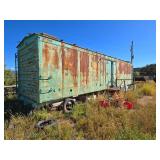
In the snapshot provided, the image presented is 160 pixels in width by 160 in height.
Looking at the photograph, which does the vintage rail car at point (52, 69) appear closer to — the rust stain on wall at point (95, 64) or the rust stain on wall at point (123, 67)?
the rust stain on wall at point (95, 64)

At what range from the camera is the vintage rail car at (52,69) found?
5781 mm

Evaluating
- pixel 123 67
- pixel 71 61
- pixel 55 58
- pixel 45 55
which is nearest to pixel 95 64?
pixel 71 61

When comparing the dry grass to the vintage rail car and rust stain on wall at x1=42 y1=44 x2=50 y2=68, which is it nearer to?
the vintage rail car

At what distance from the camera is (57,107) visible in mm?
7043

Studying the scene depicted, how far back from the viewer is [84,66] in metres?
8.41

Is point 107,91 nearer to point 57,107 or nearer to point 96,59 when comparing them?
point 96,59

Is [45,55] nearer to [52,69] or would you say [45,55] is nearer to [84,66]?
[52,69]

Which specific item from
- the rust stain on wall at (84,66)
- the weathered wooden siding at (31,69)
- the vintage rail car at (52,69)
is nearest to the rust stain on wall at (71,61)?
the vintage rail car at (52,69)

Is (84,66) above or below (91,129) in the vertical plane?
above

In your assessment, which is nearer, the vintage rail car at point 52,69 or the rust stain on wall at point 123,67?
the vintage rail car at point 52,69

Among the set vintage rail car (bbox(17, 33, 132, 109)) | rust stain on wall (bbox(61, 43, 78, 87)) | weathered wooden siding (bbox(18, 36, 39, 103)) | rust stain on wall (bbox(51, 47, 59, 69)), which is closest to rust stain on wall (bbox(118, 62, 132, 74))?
vintage rail car (bbox(17, 33, 132, 109))

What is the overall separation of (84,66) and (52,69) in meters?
2.59

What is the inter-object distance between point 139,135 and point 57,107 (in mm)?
3742

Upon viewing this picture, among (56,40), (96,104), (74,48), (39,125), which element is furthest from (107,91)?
(39,125)
